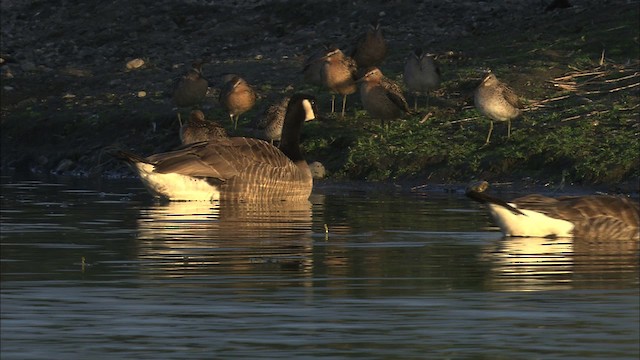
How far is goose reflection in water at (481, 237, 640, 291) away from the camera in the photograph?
478 inches

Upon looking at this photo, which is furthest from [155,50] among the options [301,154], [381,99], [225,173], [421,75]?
[225,173]

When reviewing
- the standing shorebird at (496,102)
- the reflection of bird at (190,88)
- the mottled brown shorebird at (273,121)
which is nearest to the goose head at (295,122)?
the standing shorebird at (496,102)

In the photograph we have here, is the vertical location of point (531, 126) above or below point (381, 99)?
below

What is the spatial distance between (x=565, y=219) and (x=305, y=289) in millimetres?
4651

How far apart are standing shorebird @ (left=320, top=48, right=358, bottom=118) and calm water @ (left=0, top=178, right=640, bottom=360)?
9623 mm

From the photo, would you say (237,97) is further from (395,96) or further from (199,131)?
(395,96)

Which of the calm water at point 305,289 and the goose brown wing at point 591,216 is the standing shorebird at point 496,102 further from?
the goose brown wing at point 591,216

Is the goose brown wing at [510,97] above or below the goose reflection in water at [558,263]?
A: above

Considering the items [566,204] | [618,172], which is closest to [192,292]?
[566,204]

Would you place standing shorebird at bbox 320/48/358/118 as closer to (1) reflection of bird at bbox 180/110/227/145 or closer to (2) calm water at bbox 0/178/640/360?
(1) reflection of bird at bbox 180/110/227/145

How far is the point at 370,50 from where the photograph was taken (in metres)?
31.1

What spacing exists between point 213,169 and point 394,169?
464 cm

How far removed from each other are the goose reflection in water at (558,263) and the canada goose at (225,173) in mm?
6256

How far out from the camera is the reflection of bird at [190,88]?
96.1 ft
